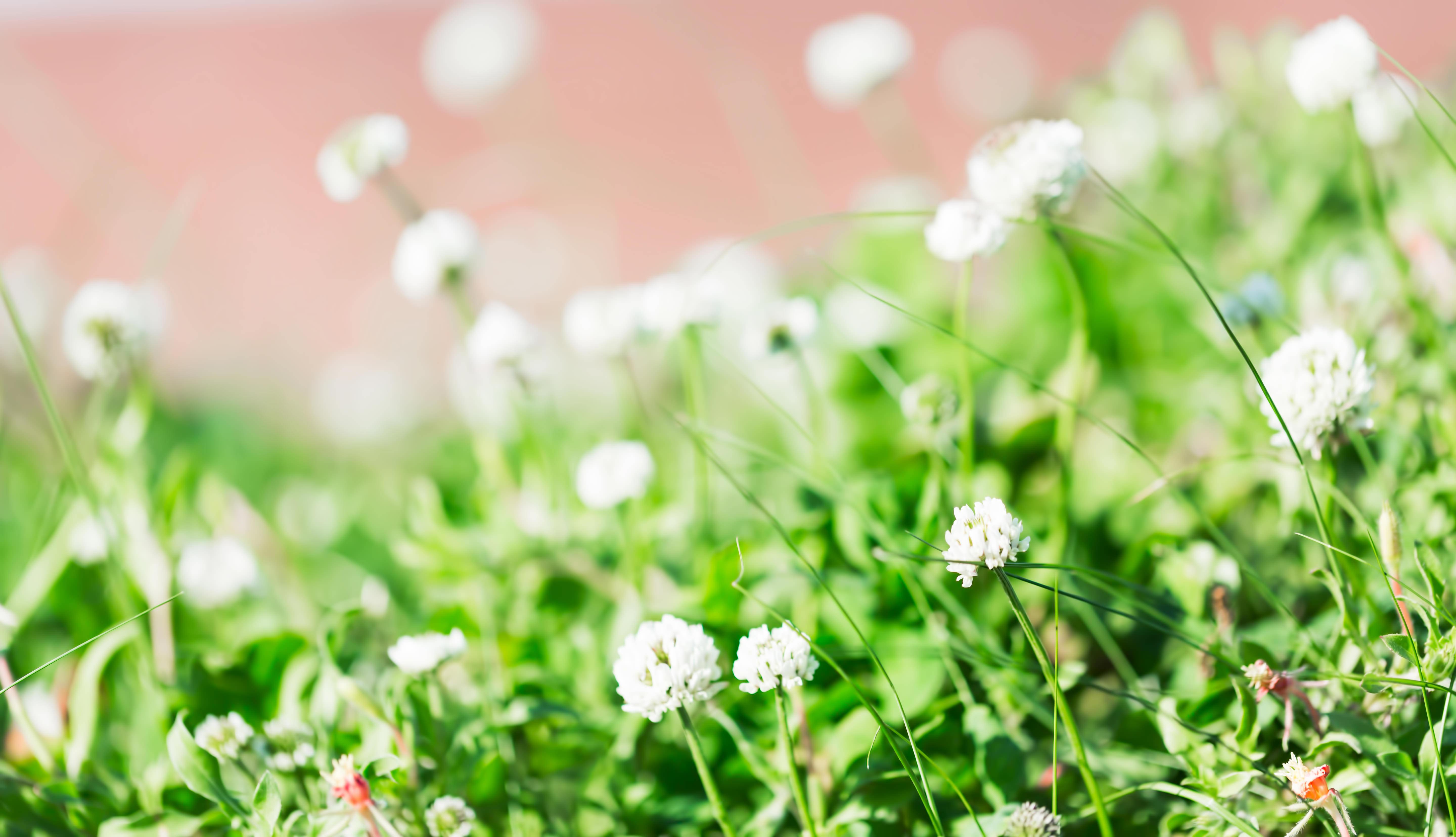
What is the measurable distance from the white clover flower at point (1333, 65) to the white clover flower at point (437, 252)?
16.0 inches

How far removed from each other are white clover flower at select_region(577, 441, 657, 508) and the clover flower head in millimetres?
231

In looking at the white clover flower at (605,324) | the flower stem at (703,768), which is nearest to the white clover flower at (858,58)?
the white clover flower at (605,324)

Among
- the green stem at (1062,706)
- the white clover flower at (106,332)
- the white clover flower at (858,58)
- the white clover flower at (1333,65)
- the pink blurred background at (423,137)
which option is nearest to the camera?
the green stem at (1062,706)

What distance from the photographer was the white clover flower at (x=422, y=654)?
1.23ft

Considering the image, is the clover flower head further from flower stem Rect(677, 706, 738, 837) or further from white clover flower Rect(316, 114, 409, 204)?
white clover flower Rect(316, 114, 409, 204)

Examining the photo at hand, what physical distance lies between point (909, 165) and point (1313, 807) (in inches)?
57.1

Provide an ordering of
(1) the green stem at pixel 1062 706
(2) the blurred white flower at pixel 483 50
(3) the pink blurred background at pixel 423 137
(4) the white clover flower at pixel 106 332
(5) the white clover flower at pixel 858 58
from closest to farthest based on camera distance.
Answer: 1. (1) the green stem at pixel 1062 706
2. (4) the white clover flower at pixel 106 332
3. (5) the white clover flower at pixel 858 58
4. (2) the blurred white flower at pixel 483 50
5. (3) the pink blurred background at pixel 423 137


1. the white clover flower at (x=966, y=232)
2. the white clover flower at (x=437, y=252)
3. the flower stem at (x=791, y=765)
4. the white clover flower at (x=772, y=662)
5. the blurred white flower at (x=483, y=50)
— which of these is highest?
the blurred white flower at (x=483, y=50)

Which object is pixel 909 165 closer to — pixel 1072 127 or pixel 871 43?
pixel 871 43

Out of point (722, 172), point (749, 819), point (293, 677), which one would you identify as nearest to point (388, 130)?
point (293, 677)

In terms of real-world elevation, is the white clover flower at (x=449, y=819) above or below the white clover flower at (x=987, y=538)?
below

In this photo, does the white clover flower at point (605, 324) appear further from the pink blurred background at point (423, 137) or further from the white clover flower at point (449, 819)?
the pink blurred background at point (423, 137)

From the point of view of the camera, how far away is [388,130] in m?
0.51

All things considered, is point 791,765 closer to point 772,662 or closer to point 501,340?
point 772,662
